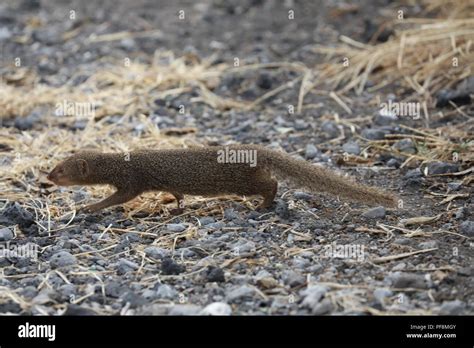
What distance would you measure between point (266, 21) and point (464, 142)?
3.99 m

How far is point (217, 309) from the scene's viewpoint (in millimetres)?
3322

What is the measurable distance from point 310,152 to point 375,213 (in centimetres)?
123

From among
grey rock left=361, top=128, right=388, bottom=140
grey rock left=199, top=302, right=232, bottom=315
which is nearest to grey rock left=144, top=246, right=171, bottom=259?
grey rock left=199, top=302, right=232, bottom=315

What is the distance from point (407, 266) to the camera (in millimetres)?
3691

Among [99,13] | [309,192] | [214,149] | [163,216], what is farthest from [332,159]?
[99,13]

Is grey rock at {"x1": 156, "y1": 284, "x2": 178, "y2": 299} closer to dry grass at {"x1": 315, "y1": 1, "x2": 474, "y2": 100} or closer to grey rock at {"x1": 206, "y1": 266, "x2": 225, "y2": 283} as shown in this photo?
grey rock at {"x1": 206, "y1": 266, "x2": 225, "y2": 283}

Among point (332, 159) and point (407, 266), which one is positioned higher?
point (332, 159)

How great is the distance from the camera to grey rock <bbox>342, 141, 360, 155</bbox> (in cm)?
545

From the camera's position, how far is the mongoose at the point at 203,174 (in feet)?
14.3

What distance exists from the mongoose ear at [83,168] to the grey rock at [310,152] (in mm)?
1560

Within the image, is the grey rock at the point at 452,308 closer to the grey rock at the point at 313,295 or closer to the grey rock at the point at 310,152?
the grey rock at the point at 313,295

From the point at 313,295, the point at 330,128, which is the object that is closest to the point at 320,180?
the point at 313,295

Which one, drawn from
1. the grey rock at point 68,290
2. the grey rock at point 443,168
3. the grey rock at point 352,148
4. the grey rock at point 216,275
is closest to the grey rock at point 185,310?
the grey rock at point 216,275
